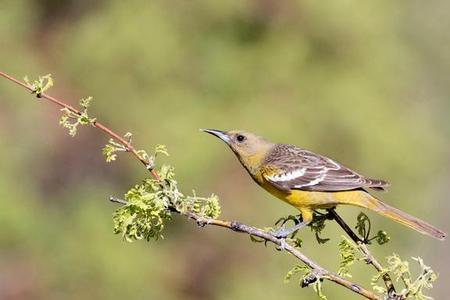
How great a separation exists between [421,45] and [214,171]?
471cm

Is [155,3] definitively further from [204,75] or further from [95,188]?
[95,188]

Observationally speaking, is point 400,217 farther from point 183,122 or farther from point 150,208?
point 183,122

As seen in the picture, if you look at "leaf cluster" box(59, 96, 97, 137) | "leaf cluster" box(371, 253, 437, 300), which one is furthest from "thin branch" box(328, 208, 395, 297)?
"leaf cluster" box(59, 96, 97, 137)

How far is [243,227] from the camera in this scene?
237cm

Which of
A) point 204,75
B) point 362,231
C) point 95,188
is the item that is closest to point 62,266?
point 95,188

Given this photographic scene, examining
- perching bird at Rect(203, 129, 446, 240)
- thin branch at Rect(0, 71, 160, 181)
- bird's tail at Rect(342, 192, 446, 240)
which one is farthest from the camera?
perching bird at Rect(203, 129, 446, 240)

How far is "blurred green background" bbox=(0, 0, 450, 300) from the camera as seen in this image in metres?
8.14

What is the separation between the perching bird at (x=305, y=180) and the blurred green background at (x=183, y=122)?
13.1 ft

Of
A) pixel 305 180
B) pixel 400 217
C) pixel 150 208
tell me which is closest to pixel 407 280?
pixel 150 208

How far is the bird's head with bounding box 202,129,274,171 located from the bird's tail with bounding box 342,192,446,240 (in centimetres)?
61

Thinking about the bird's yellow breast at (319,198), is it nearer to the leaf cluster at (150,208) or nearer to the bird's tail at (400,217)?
the bird's tail at (400,217)

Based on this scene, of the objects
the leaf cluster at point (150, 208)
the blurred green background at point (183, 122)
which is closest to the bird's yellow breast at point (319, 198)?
the leaf cluster at point (150, 208)

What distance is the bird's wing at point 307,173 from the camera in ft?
12.1

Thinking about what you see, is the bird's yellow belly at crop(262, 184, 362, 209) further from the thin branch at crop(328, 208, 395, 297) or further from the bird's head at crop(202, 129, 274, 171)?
the thin branch at crop(328, 208, 395, 297)
